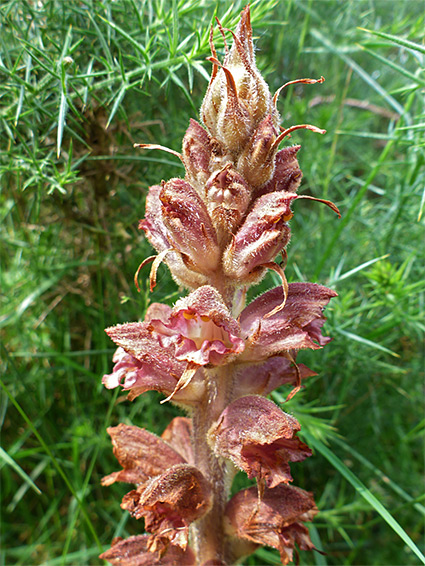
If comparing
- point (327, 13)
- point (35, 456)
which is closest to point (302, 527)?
point (35, 456)

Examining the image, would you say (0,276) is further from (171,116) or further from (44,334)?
(171,116)

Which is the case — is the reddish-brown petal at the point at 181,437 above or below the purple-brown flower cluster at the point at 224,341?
below

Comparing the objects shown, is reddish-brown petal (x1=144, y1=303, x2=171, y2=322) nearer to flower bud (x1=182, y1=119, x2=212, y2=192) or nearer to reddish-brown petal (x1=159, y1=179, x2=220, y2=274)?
reddish-brown petal (x1=159, y1=179, x2=220, y2=274)

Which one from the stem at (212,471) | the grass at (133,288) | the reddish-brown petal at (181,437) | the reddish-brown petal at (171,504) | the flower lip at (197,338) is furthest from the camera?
the grass at (133,288)

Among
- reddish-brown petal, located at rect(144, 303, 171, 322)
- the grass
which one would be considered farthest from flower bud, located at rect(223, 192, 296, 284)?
the grass

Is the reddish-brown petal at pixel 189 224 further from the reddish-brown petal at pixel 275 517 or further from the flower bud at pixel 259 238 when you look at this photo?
the reddish-brown petal at pixel 275 517

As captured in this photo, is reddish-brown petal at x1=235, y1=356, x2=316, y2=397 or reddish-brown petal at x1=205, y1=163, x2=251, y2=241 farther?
reddish-brown petal at x1=235, y1=356, x2=316, y2=397

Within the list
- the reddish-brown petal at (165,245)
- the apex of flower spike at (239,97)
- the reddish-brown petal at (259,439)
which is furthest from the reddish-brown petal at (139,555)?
the apex of flower spike at (239,97)
